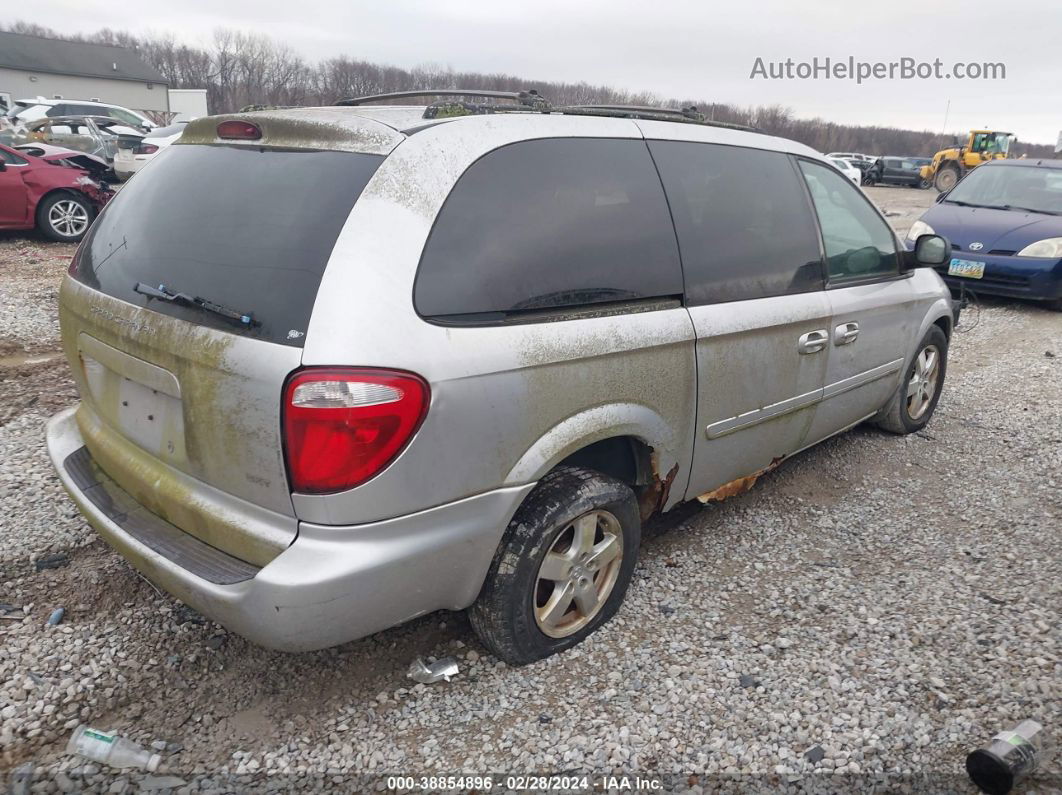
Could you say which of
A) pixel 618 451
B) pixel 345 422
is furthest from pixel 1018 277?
pixel 345 422

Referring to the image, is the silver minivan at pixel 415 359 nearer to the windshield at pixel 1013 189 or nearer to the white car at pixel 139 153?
the windshield at pixel 1013 189

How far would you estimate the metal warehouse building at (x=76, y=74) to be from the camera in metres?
53.3

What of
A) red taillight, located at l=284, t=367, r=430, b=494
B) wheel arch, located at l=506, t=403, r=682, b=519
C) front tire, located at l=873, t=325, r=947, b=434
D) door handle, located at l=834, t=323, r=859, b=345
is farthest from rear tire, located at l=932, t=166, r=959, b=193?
red taillight, located at l=284, t=367, r=430, b=494

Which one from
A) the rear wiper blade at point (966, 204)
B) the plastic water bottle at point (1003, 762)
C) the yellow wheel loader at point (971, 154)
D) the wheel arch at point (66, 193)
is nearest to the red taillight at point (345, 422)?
the plastic water bottle at point (1003, 762)

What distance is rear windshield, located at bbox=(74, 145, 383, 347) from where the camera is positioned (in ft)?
6.66

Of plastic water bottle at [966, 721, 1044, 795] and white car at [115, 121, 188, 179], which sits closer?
plastic water bottle at [966, 721, 1044, 795]

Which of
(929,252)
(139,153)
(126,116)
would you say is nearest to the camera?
(929,252)

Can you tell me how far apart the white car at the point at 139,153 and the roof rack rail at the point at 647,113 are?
8410 millimetres

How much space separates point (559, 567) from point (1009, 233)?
8.07 metres

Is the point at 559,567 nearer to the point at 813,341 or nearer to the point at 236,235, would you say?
the point at 236,235

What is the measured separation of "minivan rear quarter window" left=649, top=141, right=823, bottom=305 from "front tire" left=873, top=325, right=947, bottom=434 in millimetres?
1515

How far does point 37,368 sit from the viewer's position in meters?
5.32

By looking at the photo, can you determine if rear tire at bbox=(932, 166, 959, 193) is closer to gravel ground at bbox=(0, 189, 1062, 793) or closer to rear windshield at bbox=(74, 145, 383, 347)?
gravel ground at bbox=(0, 189, 1062, 793)

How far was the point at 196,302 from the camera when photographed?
2150 mm
